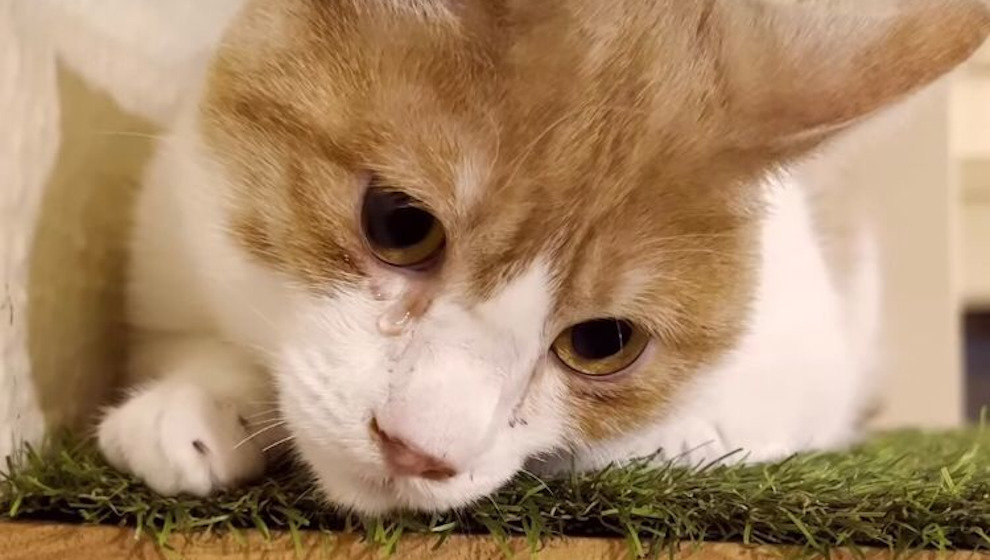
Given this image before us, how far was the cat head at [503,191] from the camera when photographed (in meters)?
Answer: 0.78

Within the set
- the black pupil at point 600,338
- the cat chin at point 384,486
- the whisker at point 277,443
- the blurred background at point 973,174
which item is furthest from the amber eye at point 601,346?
the blurred background at point 973,174

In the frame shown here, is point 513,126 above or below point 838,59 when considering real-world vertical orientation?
below

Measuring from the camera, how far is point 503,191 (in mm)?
786

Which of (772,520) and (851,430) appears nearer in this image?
(772,520)

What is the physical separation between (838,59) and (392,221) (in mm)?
410

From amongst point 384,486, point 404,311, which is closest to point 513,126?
point 404,311

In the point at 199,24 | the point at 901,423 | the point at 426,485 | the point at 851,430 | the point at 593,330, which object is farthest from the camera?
the point at 901,423

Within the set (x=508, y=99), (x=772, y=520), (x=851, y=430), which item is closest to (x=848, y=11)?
(x=508, y=99)

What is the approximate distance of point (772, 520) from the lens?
797mm

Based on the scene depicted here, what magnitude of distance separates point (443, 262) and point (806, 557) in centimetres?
34

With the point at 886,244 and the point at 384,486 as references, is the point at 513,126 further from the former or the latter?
the point at 886,244

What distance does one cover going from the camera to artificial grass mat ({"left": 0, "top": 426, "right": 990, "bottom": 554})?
2.58 feet

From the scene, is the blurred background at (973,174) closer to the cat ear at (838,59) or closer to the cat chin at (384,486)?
the cat ear at (838,59)

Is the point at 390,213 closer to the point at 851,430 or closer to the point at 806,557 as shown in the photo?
the point at 806,557
